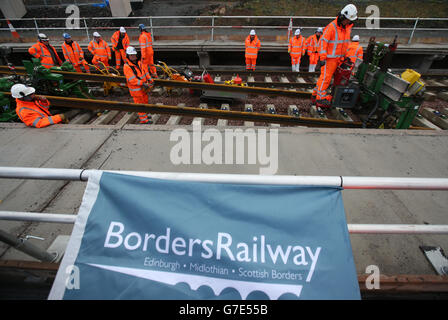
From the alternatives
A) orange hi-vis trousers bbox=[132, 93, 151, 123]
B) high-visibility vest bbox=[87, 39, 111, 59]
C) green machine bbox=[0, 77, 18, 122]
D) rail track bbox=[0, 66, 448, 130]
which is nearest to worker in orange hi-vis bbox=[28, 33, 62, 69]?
rail track bbox=[0, 66, 448, 130]

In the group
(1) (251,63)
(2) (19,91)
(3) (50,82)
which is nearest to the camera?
(2) (19,91)

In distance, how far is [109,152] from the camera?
3.80 m

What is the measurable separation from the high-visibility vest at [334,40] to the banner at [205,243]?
583cm

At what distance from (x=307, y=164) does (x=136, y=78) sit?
486 centimetres

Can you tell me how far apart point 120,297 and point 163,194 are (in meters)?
0.59

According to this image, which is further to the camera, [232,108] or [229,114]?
[232,108]

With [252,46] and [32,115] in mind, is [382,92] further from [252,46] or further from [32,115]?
[32,115]

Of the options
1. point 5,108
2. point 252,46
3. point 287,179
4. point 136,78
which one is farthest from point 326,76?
point 5,108

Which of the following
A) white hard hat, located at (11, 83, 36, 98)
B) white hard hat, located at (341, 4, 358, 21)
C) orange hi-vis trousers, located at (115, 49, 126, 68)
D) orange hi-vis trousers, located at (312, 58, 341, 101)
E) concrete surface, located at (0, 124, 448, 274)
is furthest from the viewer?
orange hi-vis trousers, located at (115, 49, 126, 68)

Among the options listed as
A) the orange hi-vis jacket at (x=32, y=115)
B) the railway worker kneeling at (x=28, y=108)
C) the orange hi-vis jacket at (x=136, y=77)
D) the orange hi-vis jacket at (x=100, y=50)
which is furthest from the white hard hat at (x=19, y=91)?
the orange hi-vis jacket at (x=100, y=50)

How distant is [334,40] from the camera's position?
Answer: 19.1 ft

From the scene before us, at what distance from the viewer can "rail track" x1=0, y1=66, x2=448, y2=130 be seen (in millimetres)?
5332

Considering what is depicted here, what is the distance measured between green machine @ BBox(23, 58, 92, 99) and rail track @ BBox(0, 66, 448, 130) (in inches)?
15.2

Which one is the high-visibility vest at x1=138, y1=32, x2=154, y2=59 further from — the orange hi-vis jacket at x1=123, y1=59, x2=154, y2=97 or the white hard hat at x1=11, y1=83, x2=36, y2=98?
the white hard hat at x1=11, y1=83, x2=36, y2=98
